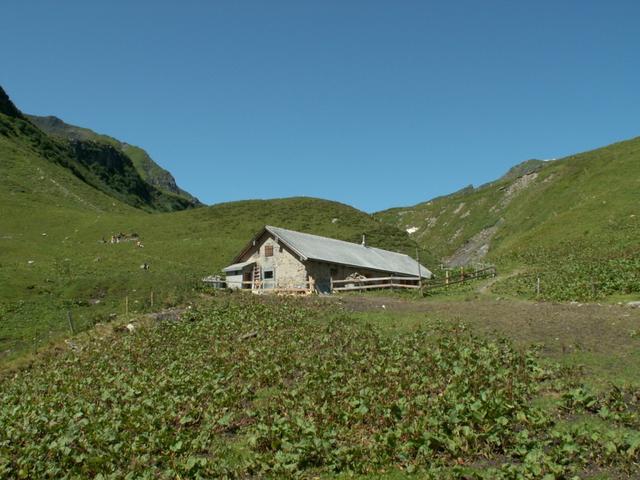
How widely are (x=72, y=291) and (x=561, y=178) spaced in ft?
251

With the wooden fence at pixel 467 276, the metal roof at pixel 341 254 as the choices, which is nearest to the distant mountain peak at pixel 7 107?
the metal roof at pixel 341 254

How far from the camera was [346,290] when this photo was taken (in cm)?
4703

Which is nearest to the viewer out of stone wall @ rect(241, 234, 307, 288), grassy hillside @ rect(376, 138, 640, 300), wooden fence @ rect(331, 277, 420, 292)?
grassy hillside @ rect(376, 138, 640, 300)

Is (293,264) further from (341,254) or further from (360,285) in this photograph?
(360,285)

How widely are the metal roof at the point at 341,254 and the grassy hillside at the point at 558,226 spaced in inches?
416

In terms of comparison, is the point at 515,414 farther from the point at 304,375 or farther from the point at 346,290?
the point at 346,290

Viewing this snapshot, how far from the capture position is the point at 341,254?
52344mm

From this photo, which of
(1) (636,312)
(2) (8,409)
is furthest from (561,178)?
(2) (8,409)

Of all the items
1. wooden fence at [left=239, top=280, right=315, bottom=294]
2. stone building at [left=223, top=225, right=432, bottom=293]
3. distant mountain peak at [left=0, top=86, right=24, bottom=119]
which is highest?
distant mountain peak at [left=0, top=86, right=24, bottom=119]

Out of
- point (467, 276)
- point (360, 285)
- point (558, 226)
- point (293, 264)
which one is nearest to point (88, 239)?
point (293, 264)

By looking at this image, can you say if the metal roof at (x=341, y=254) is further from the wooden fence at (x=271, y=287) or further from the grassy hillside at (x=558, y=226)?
the grassy hillside at (x=558, y=226)

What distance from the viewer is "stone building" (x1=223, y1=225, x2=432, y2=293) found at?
47.4 meters

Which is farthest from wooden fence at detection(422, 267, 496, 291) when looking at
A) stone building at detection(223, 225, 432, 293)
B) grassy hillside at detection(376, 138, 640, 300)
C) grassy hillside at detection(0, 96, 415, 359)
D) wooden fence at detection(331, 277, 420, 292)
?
grassy hillside at detection(0, 96, 415, 359)

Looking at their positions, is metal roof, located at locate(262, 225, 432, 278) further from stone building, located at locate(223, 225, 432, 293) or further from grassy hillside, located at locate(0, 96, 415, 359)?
grassy hillside, located at locate(0, 96, 415, 359)
